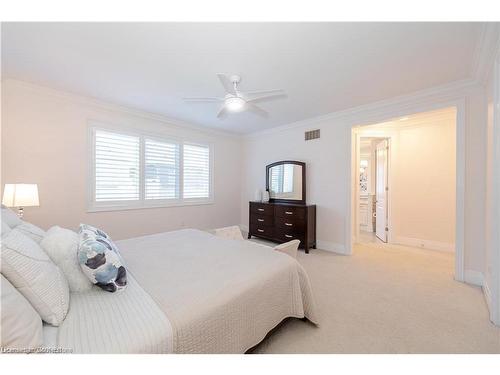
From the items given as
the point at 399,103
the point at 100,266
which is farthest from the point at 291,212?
the point at 100,266

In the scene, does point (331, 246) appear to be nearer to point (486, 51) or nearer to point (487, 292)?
point (487, 292)

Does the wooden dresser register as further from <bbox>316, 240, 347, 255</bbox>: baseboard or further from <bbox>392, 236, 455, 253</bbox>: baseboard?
<bbox>392, 236, 455, 253</bbox>: baseboard

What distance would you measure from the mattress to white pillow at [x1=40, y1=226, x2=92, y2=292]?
0.22 feet

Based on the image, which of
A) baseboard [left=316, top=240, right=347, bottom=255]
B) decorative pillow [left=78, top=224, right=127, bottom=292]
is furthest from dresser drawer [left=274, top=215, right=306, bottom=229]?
decorative pillow [left=78, top=224, right=127, bottom=292]

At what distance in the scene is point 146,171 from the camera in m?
3.92

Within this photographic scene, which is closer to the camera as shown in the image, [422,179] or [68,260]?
[68,260]

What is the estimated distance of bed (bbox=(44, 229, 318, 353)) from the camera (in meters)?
0.93

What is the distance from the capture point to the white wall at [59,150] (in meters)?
2.69

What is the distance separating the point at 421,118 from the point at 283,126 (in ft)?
8.34

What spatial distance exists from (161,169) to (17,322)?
354 centimetres

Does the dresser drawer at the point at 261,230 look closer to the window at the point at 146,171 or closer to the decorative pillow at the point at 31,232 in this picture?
the window at the point at 146,171

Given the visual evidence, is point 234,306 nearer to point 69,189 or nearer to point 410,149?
point 69,189
